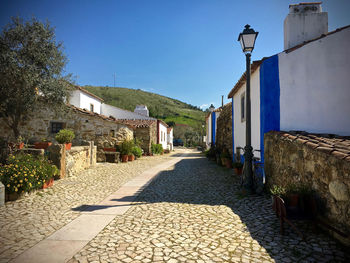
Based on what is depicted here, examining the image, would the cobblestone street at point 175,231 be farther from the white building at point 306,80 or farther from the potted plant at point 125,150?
the potted plant at point 125,150

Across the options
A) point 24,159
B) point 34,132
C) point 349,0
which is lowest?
point 24,159

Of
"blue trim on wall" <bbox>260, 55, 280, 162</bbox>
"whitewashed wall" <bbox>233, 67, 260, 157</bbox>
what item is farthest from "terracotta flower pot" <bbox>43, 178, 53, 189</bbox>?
"whitewashed wall" <bbox>233, 67, 260, 157</bbox>

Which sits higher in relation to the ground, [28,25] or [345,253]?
[28,25]

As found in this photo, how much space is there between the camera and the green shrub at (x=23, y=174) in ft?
15.8

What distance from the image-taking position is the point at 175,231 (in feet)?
11.0

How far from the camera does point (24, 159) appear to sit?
578cm

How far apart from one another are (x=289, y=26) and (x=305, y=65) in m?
1.72

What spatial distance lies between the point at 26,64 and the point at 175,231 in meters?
9.31

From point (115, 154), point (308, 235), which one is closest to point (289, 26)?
point (308, 235)

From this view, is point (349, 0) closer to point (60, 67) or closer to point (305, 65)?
point (305, 65)

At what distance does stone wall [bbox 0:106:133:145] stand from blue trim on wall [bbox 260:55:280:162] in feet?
31.9

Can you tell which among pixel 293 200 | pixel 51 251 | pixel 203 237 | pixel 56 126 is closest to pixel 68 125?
pixel 56 126

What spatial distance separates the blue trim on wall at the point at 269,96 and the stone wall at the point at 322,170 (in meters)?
1.26

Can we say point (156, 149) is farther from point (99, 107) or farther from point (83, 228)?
point (83, 228)
